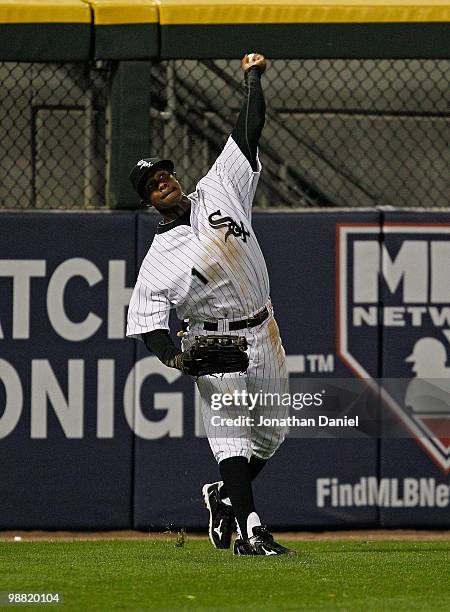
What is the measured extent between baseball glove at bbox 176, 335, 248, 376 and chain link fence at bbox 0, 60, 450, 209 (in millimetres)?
2426

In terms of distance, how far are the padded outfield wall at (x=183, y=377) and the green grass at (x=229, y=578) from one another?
736 mm

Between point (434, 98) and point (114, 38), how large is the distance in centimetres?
358

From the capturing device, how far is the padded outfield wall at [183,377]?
681cm

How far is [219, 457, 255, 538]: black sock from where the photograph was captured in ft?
17.2

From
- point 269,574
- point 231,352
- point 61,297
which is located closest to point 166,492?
point 61,297

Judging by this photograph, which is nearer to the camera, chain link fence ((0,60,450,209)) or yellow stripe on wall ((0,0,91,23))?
yellow stripe on wall ((0,0,91,23))

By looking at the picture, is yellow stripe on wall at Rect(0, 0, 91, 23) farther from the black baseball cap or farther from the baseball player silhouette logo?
the baseball player silhouette logo

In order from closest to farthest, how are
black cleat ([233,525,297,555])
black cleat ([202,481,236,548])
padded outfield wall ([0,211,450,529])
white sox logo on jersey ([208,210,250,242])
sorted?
black cleat ([233,525,297,555])
white sox logo on jersey ([208,210,250,242])
black cleat ([202,481,236,548])
padded outfield wall ([0,211,450,529])

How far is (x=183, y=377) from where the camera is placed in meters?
6.85

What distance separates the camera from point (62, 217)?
6809 mm

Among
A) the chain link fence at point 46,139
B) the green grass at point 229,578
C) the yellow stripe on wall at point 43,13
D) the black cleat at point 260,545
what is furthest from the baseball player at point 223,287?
the chain link fence at point 46,139

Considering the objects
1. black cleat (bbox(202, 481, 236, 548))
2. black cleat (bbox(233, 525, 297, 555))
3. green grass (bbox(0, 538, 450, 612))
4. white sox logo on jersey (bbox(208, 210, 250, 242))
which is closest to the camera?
green grass (bbox(0, 538, 450, 612))

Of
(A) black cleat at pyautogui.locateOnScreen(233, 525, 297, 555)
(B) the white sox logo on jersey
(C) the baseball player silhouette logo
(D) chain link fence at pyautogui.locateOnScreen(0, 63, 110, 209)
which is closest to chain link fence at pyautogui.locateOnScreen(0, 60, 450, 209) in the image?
(D) chain link fence at pyautogui.locateOnScreen(0, 63, 110, 209)

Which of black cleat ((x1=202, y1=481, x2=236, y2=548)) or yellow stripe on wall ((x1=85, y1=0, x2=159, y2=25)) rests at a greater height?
yellow stripe on wall ((x1=85, y1=0, x2=159, y2=25))
